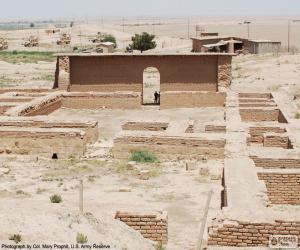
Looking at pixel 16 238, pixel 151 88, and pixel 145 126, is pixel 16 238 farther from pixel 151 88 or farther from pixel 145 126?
pixel 151 88

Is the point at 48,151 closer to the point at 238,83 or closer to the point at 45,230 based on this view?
the point at 45,230

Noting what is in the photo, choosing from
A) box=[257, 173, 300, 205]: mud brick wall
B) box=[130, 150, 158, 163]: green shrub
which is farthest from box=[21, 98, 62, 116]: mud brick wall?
box=[257, 173, 300, 205]: mud brick wall

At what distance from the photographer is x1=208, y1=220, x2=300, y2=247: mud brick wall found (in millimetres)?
8352

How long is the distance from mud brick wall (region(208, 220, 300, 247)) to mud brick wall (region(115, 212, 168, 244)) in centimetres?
100

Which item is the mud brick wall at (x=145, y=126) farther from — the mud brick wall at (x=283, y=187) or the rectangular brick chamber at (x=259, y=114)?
the mud brick wall at (x=283, y=187)

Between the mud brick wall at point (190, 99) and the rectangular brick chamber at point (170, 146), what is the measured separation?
363 inches

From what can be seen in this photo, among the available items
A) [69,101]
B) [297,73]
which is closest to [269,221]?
[69,101]

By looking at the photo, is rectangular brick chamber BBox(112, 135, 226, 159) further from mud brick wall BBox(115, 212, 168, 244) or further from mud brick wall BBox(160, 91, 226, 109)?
mud brick wall BBox(160, 91, 226, 109)

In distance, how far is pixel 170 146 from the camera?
→ 16.1 m

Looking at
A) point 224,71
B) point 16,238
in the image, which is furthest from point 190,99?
point 16,238

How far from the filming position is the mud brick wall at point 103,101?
25359 millimetres

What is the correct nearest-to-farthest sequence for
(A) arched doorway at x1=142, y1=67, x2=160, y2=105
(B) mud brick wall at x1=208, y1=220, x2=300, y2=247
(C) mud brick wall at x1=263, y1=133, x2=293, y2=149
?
(B) mud brick wall at x1=208, y1=220, x2=300, y2=247 → (C) mud brick wall at x1=263, y1=133, x2=293, y2=149 → (A) arched doorway at x1=142, y1=67, x2=160, y2=105

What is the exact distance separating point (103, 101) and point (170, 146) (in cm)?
998

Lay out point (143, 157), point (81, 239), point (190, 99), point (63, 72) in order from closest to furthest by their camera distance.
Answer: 1. point (81, 239)
2. point (143, 157)
3. point (190, 99)
4. point (63, 72)
